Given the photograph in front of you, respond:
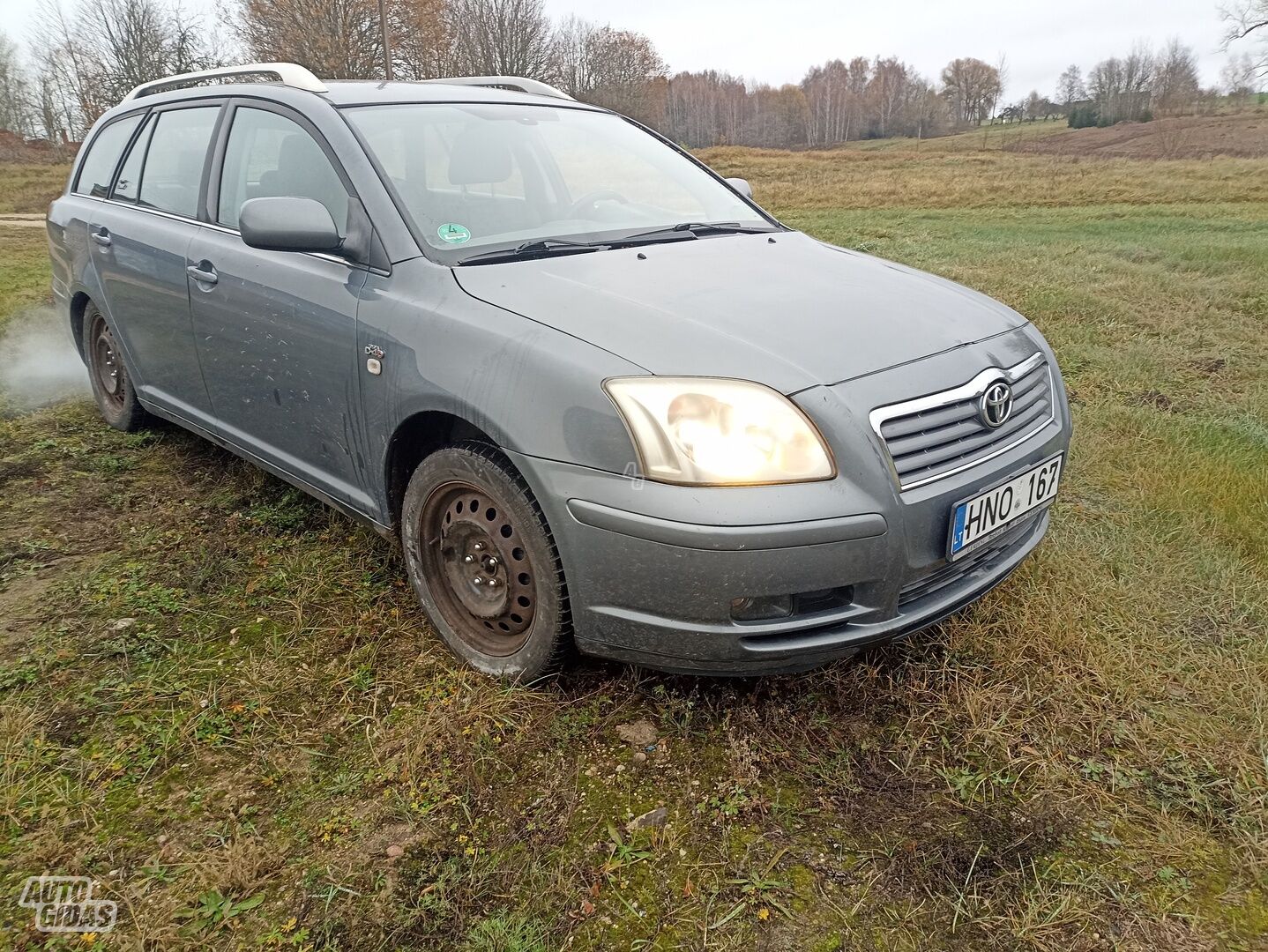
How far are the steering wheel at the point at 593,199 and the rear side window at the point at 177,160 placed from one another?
1.58 meters

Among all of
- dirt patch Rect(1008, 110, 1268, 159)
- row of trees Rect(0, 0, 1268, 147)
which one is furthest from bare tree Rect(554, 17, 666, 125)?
dirt patch Rect(1008, 110, 1268, 159)

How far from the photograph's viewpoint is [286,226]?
2453 millimetres

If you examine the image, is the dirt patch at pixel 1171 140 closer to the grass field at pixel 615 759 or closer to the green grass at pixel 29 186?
the green grass at pixel 29 186

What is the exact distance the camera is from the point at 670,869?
5.98 ft

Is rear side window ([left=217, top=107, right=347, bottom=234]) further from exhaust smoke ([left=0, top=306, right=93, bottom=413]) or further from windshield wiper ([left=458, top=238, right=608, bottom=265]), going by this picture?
exhaust smoke ([left=0, top=306, right=93, bottom=413])

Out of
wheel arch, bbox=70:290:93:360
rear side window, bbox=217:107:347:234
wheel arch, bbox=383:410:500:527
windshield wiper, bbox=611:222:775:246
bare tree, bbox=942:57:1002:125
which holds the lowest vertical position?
wheel arch, bbox=383:410:500:527

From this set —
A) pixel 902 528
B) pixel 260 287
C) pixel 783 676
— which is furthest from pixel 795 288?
pixel 260 287

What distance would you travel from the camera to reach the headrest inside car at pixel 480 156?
281 centimetres

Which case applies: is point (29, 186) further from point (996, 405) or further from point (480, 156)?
point (996, 405)

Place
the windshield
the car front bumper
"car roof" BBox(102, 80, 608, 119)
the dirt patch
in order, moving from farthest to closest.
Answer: the dirt patch → "car roof" BBox(102, 80, 608, 119) → the windshield → the car front bumper

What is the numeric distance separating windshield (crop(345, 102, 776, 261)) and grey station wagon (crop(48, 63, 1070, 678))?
0.04 feet

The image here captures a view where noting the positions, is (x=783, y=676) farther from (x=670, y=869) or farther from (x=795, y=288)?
(x=795, y=288)

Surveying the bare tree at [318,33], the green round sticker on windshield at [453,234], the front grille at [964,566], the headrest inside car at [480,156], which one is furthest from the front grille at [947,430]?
the bare tree at [318,33]

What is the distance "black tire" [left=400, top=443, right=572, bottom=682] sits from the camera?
7.06ft
